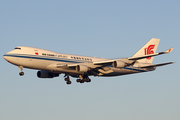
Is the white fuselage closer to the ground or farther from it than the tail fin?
closer to the ground

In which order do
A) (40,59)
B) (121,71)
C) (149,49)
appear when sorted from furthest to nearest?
1. (149,49)
2. (121,71)
3. (40,59)

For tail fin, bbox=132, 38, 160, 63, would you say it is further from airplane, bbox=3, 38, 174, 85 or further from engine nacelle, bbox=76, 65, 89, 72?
engine nacelle, bbox=76, 65, 89, 72

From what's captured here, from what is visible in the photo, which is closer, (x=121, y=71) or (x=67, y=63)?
(x=67, y=63)

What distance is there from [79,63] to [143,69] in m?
15.4

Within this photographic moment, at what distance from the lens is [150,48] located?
238 feet

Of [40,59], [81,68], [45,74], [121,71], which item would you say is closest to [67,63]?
[81,68]

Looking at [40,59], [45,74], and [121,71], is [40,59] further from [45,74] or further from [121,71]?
[121,71]

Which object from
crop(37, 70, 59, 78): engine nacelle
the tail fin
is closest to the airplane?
crop(37, 70, 59, 78): engine nacelle

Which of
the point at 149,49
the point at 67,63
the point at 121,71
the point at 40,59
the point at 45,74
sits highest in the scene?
the point at 149,49

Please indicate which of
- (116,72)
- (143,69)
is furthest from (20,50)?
(143,69)

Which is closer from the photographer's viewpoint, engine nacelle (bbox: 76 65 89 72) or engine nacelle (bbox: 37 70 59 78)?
engine nacelle (bbox: 76 65 89 72)

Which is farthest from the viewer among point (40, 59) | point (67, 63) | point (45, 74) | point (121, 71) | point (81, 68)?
point (121, 71)

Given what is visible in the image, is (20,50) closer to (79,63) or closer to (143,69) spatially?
(79,63)

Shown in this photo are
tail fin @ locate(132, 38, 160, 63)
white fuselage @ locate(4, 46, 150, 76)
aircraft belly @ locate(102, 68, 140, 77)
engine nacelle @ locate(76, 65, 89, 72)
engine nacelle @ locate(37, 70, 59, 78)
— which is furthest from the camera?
tail fin @ locate(132, 38, 160, 63)
